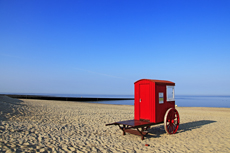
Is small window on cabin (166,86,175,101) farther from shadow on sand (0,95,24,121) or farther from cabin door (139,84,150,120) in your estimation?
shadow on sand (0,95,24,121)

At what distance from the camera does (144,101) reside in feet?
25.6

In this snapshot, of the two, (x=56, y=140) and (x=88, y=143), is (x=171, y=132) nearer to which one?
(x=88, y=143)

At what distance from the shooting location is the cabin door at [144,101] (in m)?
7.65

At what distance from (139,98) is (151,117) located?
3.42 feet

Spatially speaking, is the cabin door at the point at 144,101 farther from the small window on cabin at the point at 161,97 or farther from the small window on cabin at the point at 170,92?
the small window on cabin at the point at 170,92

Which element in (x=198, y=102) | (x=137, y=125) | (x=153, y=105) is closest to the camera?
(x=137, y=125)

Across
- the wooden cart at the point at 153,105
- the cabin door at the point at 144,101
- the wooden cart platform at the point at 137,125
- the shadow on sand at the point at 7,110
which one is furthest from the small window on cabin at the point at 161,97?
the shadow on sand at the point at 7,110

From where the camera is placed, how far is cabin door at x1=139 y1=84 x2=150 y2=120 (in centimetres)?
765

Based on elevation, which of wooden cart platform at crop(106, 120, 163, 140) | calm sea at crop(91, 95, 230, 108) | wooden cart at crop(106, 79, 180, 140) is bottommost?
calm sea at crop(91, 95, 230, 108)

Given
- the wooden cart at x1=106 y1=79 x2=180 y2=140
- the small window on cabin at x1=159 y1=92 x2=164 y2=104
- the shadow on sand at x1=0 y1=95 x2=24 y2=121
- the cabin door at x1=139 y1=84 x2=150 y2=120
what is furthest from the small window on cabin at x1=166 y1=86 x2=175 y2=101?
the shadow on sand at x1=0 y1=95 x2=24 y2=121

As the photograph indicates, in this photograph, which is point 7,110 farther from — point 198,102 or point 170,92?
point 198,102

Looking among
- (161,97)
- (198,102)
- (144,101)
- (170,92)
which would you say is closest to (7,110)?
(144,101)

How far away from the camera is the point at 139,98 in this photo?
7992mm

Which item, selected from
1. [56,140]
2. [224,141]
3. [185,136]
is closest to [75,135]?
[56,140]
